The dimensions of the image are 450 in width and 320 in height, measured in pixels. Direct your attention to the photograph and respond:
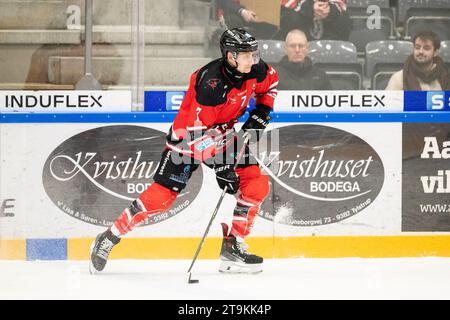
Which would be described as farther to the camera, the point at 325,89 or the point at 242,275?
the point at 325,89

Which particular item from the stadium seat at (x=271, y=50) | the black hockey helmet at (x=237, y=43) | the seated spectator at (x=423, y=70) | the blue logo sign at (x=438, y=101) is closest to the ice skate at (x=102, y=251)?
the black hockey helmet at (x=237, y=43)

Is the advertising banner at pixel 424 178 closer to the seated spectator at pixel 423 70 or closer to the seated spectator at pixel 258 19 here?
the seated spectator at pixel 423 70

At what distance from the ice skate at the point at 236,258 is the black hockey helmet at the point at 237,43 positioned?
3.49 feet

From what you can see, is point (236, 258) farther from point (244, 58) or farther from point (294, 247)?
point (244, 58)

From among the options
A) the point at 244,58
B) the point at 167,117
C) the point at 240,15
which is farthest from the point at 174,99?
the point at 244,58

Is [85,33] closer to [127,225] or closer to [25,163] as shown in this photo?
[25,163]

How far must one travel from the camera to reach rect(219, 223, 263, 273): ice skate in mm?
6445

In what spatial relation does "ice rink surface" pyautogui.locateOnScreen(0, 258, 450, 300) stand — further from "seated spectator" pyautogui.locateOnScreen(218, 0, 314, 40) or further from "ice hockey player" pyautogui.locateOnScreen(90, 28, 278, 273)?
"seated spectator" pyautogui.locateOnScreen(218, 0, 314, 40)

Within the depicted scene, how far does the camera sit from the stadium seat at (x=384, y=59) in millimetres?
6984

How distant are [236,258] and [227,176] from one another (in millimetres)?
505

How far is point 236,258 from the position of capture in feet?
21.2

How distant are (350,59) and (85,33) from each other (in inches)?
64.4
